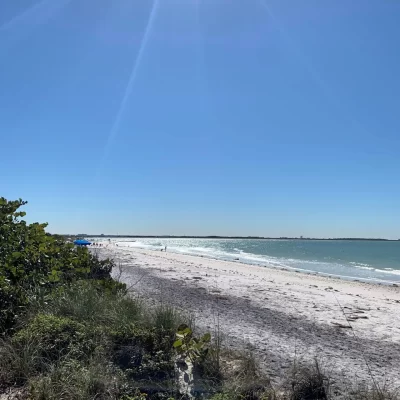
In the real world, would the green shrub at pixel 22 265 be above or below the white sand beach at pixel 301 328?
above

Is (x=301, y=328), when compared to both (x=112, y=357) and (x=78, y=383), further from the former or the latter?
(x=78, y=383)

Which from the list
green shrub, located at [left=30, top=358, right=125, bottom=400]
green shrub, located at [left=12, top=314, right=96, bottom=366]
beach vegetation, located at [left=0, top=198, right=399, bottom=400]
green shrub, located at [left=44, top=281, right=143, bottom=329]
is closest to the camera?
green shrub, located at [left=30, top=358, right=125, bottom=400]

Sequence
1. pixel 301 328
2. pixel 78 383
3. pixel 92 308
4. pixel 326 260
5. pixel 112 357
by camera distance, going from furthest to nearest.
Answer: pixel 326 260
pixel 301 328
pixel 92 308
pixel 112 357
pixel 78 383

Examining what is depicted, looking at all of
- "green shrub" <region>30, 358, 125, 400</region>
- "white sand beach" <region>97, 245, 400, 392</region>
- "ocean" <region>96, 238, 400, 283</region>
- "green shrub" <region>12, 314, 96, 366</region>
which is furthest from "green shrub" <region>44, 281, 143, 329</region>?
"ocean" <region>96, 238, 400, 283</region>

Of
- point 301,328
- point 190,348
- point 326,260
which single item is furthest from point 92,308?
point 326,260

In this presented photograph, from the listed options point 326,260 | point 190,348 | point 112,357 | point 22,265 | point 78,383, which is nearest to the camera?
point 78,383

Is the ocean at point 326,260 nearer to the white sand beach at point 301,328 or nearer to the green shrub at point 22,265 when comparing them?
Answer: the white sand beach at point 301,328

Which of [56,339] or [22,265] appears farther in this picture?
[22,265]

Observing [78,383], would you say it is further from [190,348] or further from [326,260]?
[326,260]

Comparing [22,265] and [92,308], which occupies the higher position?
[22,265]

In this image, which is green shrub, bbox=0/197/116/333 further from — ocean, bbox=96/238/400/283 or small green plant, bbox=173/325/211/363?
ocean, bbox=96/238/400/283

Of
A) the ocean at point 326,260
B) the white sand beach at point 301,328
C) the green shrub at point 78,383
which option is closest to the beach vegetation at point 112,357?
the green shrub at point 78,383

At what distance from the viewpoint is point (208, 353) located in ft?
14.1

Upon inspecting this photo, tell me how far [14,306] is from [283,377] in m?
3.61
